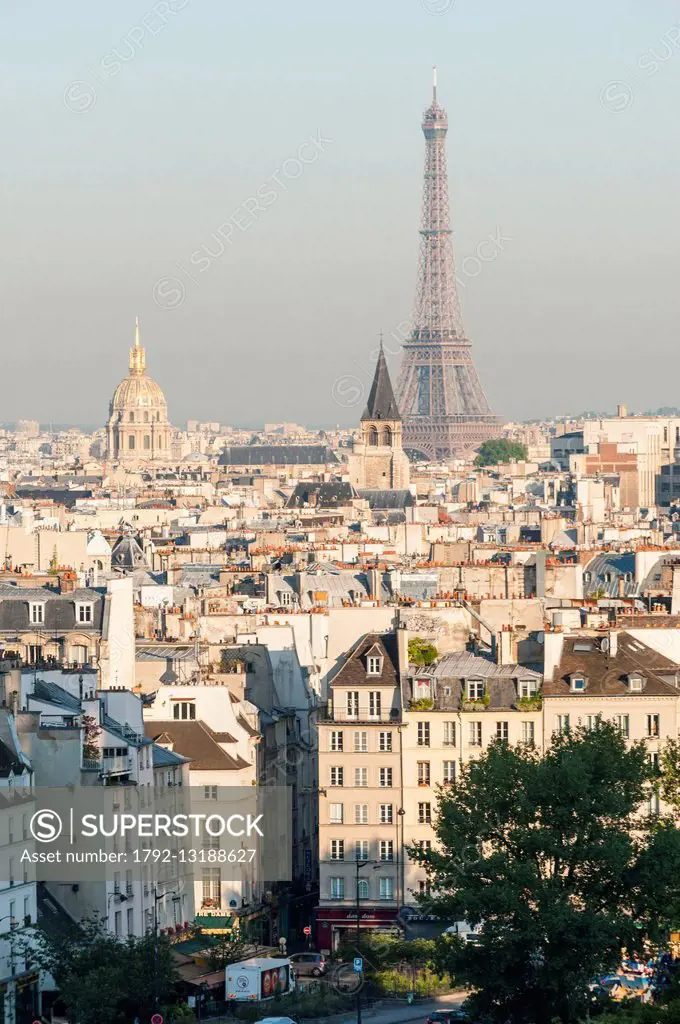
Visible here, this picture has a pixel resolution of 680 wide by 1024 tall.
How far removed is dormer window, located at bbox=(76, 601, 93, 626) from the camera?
5581 centimetres

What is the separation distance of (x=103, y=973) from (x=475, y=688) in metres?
10.8

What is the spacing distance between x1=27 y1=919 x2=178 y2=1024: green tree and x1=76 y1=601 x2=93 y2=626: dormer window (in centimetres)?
1608

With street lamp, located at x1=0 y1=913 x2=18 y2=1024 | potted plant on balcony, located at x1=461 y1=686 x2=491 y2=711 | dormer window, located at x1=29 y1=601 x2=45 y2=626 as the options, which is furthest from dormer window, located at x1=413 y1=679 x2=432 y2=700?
dormer window, located at x1=29 y1=601 x2=45 y2=626

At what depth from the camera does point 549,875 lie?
38.9 meters

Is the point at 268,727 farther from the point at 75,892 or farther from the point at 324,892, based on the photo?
the point at 75,892

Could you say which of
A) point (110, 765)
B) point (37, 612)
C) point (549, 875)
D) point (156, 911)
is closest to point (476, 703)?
point (156, 911)

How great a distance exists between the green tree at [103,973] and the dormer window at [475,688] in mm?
8767

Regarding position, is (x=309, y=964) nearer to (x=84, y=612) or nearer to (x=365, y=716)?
(x=365, y=716)

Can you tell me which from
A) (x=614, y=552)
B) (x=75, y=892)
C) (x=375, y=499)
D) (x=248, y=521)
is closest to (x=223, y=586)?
(x=614, y=552)

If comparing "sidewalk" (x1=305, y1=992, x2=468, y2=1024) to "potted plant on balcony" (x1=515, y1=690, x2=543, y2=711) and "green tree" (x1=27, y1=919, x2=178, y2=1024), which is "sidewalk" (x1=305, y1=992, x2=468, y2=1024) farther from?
"potted plant on balcony" (x1=515, y1=690, x2=543, y2=711)

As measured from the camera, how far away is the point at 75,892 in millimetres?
41438

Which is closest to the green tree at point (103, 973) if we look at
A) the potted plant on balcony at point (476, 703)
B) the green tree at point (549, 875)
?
the green tree at point (549, 875)

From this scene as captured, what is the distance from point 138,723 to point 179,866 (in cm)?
228

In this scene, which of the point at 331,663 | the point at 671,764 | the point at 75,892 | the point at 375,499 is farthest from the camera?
the point at 375,499
